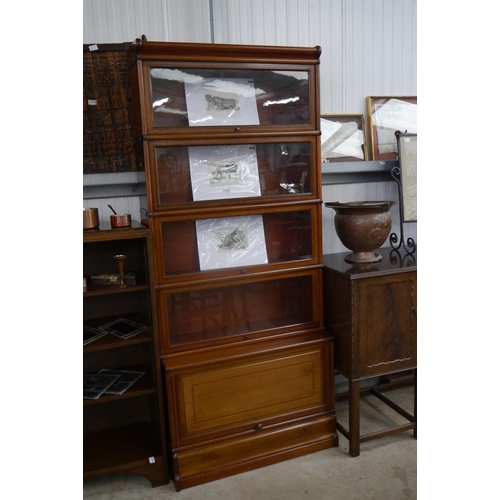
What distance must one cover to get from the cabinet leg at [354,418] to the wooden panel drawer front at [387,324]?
0.35ft

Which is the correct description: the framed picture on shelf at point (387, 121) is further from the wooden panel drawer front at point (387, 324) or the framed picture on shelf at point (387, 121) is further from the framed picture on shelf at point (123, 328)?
the framed picture on shelf at point (123, 328)

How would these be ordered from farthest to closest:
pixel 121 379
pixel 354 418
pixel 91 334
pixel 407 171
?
1. pixel 407 171
2. pixel 354 418
3. pixel 121 379
4. pixel 91 334

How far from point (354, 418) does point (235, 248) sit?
1124 mm

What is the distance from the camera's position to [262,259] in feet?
8.73

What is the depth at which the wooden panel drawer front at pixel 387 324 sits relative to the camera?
2.54m

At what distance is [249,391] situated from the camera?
2.52 m

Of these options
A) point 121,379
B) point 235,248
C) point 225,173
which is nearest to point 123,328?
Answer: point 121,379

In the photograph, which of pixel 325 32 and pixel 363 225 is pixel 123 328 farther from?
pixel 325 32

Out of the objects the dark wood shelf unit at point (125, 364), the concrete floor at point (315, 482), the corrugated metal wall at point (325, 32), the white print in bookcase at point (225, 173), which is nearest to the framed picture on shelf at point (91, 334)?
the dark wood shelf unit at point (125, 364)
